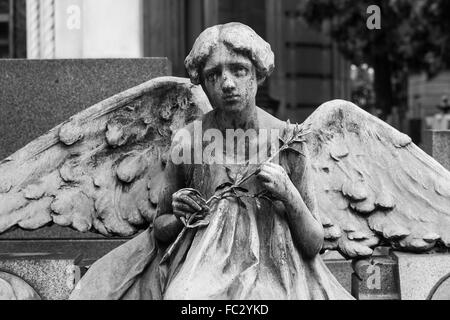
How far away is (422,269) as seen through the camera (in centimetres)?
415

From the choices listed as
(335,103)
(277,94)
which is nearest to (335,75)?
(277,94)

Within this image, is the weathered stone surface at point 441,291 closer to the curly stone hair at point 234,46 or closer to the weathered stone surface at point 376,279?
the weathered stone surface at point 376,279

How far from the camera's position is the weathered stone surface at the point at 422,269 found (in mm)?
4145

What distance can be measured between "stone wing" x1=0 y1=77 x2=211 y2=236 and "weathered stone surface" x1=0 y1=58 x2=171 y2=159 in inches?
54.5

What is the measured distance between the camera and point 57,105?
18.8 ft

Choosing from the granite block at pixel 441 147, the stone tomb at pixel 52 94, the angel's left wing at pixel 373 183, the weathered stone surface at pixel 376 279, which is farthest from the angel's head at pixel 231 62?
the granite block at pixel 441 147

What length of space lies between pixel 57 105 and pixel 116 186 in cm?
170

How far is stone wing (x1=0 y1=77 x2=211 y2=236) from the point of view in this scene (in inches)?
165

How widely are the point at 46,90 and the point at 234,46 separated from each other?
9.11 ft

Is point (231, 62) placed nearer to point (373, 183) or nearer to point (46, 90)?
point (373, 183)

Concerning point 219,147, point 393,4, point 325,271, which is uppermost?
point 393,4

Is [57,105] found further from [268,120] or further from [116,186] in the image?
[268,120]

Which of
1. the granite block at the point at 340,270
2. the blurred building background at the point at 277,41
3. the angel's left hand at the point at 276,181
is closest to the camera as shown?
the angel's left hand at the point at 276,181

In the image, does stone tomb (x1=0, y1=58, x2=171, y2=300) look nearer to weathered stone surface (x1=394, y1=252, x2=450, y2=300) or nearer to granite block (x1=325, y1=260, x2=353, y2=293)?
granite block (x1=325, y1=260, x2=353, y2=293)
